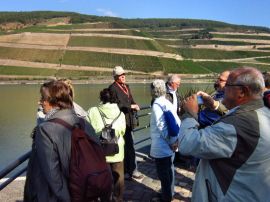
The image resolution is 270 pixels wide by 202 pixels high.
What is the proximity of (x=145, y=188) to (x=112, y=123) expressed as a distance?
165cm

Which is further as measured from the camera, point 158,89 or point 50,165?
point 158,89

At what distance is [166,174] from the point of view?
18.5ft

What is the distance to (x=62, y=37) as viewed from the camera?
109 metres

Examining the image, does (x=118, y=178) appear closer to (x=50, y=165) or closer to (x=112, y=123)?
(x=112, y=123)

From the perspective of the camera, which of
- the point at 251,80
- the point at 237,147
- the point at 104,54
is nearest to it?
the point at 237,147

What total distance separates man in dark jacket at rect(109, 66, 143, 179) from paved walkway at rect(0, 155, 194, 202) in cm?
21

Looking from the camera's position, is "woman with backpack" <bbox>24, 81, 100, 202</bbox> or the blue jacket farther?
the blue jacket

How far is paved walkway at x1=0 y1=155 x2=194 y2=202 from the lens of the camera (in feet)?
19.7

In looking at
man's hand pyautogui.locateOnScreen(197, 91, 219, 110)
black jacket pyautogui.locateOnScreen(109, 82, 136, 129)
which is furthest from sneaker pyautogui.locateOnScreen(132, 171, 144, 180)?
man's hand pyautogui.locateOnScreen(197, 91, 219, 110)

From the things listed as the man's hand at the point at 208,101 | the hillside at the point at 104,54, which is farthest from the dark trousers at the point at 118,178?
the hillside at the point at 104,54

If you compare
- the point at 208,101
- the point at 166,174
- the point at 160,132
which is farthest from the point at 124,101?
the point at 208,101

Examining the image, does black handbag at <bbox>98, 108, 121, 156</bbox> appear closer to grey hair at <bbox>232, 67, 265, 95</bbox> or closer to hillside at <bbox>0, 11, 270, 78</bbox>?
grey hair at <bbox>232, 67, 265, 95</bbox>

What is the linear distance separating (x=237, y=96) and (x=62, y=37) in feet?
358

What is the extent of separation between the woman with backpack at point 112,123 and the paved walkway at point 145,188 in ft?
1.97
